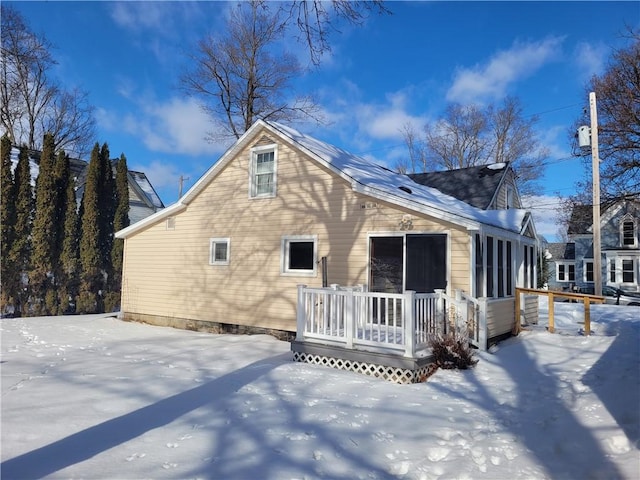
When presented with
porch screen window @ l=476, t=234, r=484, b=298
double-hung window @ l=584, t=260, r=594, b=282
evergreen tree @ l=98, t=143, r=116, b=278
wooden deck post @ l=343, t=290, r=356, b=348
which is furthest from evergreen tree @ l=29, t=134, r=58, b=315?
double-hung window @ l=584, t=260, r=594, b=282

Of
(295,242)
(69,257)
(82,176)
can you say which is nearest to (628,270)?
(295,242)

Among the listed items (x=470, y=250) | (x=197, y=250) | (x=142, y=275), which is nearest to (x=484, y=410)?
(x=470, y=250)

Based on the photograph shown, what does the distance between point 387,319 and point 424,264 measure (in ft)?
8.16

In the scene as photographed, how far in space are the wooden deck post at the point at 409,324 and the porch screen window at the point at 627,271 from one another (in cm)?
2856

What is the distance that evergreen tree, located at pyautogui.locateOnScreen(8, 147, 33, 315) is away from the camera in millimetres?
15057

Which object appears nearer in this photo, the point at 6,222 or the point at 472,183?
the point at 472,183

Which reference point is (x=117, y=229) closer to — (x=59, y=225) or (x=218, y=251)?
(x=59, y=225)

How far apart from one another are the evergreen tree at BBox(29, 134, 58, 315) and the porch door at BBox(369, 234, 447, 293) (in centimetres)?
1295

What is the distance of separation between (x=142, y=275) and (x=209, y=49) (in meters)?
15.4

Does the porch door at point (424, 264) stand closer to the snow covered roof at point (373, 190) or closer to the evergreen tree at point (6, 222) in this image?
the snow covered roof at point (373, 190)

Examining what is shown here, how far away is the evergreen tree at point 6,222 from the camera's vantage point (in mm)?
14805

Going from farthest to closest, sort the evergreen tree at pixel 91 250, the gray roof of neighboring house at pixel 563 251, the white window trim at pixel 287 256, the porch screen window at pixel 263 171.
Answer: the gray roof of neighboring house at pixel 563 251
the evergreen tree at pixel 91 250
the porch screen window at pixel 263 171
the white window trim at pixel 287 256

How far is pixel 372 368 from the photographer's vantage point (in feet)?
22.7

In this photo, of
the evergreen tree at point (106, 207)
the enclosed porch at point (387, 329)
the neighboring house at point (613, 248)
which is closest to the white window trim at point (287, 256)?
the enclosed porch at point (387, 329)
